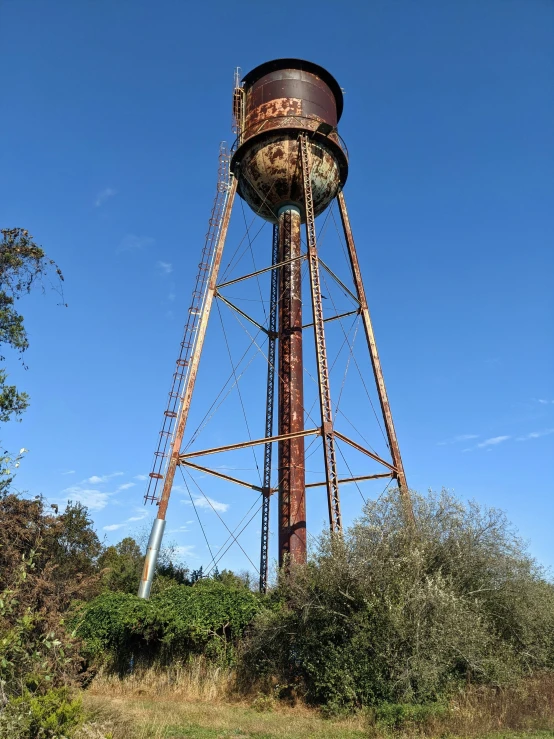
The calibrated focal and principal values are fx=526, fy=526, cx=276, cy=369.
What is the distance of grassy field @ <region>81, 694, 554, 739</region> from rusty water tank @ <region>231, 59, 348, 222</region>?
46.5ft

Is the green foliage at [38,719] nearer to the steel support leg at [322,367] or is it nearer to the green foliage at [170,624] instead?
the steel support leg at [322,367]

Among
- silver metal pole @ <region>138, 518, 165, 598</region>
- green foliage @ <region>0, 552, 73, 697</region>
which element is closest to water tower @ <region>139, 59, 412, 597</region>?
silver metal pole @ <region>138, 518, 165, 598</region>

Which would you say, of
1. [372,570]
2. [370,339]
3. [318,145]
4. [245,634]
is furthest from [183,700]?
[318,145]

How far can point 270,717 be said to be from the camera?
30.6 ft

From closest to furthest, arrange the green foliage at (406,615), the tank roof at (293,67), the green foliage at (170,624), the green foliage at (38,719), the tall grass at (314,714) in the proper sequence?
the green foliage at (38,719) → the tall grass at (314,714) → the green foliage at (406,615) → the green foliage at (170,624) → the tank roof at (293,67)

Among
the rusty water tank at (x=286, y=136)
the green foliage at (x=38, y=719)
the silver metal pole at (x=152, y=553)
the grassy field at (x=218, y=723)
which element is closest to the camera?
the green foliage at (x=38, y=719)

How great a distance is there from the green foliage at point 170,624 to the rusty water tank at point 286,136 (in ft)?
40.2

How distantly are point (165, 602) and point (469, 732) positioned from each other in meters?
7.46

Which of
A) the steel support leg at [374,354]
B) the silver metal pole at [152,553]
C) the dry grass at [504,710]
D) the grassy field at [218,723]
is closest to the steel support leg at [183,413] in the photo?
the silver metal pole at [152,553]

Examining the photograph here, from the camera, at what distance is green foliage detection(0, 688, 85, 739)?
4.63 metres

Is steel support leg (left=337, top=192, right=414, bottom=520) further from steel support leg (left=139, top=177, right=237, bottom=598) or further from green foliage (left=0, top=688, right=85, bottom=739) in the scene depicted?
green foliage (left=0, top=688, right=85, bottom=739)

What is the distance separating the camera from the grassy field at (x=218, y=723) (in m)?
7.14

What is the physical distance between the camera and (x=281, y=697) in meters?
10.5

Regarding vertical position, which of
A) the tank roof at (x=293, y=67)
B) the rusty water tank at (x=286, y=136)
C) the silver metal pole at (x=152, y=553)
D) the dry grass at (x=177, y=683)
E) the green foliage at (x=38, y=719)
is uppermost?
the tank roof at (x=293, y=67)
